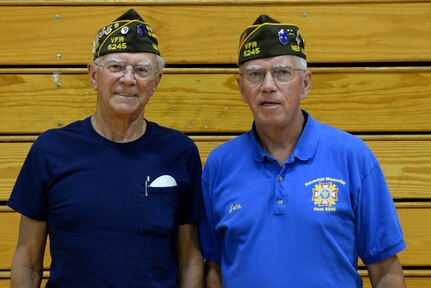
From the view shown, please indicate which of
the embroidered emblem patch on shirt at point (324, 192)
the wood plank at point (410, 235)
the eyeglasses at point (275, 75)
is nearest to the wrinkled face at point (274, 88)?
the eyeglasses at point (275, 75)

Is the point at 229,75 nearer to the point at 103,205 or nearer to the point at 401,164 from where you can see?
the point at 401,164

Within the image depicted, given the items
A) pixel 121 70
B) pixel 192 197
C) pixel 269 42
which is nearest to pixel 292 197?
pixel 192 197

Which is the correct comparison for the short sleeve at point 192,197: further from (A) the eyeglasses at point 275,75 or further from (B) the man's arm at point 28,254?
(B) the man's arm at point 28,254

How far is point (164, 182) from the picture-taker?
2.32 metres

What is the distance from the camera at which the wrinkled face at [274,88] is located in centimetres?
223

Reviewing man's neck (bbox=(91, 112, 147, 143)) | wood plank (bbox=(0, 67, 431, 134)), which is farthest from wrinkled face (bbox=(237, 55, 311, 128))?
wood plank (bbox=(0, 67, 431, 134))

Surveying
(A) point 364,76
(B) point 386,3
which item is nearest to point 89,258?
(A) point 364,76

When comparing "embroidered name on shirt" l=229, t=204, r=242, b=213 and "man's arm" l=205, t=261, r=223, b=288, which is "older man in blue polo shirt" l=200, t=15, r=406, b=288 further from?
"man's arm" l=205, t=261, r=223, b=288

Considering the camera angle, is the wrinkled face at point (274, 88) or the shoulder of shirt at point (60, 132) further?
the shoulder of shirt at point (60, 132)

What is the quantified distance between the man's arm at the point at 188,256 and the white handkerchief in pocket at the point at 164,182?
0.69ft

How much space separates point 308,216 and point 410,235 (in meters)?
1.19

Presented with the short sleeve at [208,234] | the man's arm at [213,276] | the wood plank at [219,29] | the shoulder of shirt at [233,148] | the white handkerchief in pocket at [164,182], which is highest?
the wood plank at [219,29]

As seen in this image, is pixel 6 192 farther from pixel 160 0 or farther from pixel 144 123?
pixel 160 0

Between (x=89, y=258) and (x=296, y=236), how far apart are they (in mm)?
788
